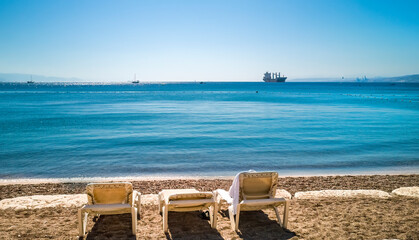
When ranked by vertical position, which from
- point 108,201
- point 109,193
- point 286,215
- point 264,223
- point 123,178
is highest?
point 109,193

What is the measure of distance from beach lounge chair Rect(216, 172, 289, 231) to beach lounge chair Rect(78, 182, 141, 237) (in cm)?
183

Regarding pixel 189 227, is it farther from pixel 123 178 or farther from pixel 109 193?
pixel 123 178

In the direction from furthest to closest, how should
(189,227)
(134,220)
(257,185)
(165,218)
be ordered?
(257,185)
(189,227)
(165,218)
(134,220)

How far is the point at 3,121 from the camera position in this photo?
27.1 metres

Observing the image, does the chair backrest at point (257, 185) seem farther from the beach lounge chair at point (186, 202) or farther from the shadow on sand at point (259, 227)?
the beach lounge chair at point (186, 202)

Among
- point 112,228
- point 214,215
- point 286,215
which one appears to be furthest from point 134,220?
point 286,215

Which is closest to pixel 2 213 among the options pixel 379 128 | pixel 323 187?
pixel 323 187

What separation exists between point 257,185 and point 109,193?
277 cm

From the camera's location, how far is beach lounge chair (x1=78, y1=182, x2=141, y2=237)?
4984 mm

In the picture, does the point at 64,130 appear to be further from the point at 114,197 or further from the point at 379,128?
the point at 379,128

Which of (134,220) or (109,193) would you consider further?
(109,193)

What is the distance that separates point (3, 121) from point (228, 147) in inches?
906

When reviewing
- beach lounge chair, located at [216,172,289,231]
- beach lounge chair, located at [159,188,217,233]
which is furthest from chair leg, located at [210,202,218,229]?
beach lounge chair, located at [216,172,289,231]

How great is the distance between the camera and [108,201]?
5.43 m
